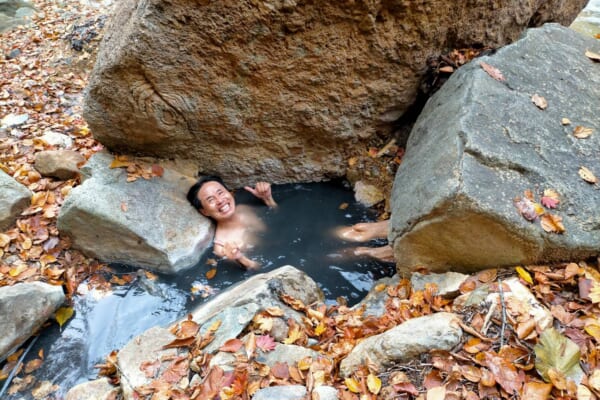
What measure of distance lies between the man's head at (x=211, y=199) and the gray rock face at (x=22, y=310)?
1474 mm

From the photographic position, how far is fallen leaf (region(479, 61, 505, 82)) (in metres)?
3.24

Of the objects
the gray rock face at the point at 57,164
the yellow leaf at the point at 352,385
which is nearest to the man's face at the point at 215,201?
the gray rock face at the point at 57,164

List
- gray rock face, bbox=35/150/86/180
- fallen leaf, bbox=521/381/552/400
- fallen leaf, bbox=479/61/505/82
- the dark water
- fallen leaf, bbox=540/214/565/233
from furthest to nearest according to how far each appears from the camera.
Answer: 1. gray rock face, bbox=35/150/86/180
2. fallen leaf, bbox=479/61/505/82
3. the dark water
4. fallen leaf, bbox=540/214/565/233
5. fallen leaf, bbox=521/381/552/400

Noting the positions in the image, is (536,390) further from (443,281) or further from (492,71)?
(492,71)

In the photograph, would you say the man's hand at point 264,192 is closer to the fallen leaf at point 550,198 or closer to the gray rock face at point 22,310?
the gray rock face at point 22,310

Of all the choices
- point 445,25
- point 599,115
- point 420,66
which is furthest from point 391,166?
point 599,115

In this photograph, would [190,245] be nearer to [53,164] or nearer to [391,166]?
[53,164]

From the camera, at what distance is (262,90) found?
384cm

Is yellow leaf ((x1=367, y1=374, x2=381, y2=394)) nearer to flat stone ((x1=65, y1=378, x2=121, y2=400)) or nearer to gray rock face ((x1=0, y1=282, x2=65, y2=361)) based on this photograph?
flat stone ((x1=65, y1=378, x2=121, y2=400))

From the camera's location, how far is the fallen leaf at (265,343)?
248 cm

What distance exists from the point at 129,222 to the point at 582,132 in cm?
378

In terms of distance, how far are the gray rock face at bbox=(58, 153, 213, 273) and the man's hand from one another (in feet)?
2.49

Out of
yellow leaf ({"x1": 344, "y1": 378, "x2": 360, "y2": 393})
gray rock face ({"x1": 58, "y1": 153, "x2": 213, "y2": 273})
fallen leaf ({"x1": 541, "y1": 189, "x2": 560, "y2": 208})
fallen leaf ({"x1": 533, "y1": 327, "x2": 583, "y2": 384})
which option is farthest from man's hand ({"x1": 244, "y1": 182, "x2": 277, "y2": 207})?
fallen leaf ({"x1": 533, "y1": 327, "x2": 583, "y2": 384})

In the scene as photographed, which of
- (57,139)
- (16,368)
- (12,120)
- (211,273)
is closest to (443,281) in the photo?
(211,273)
